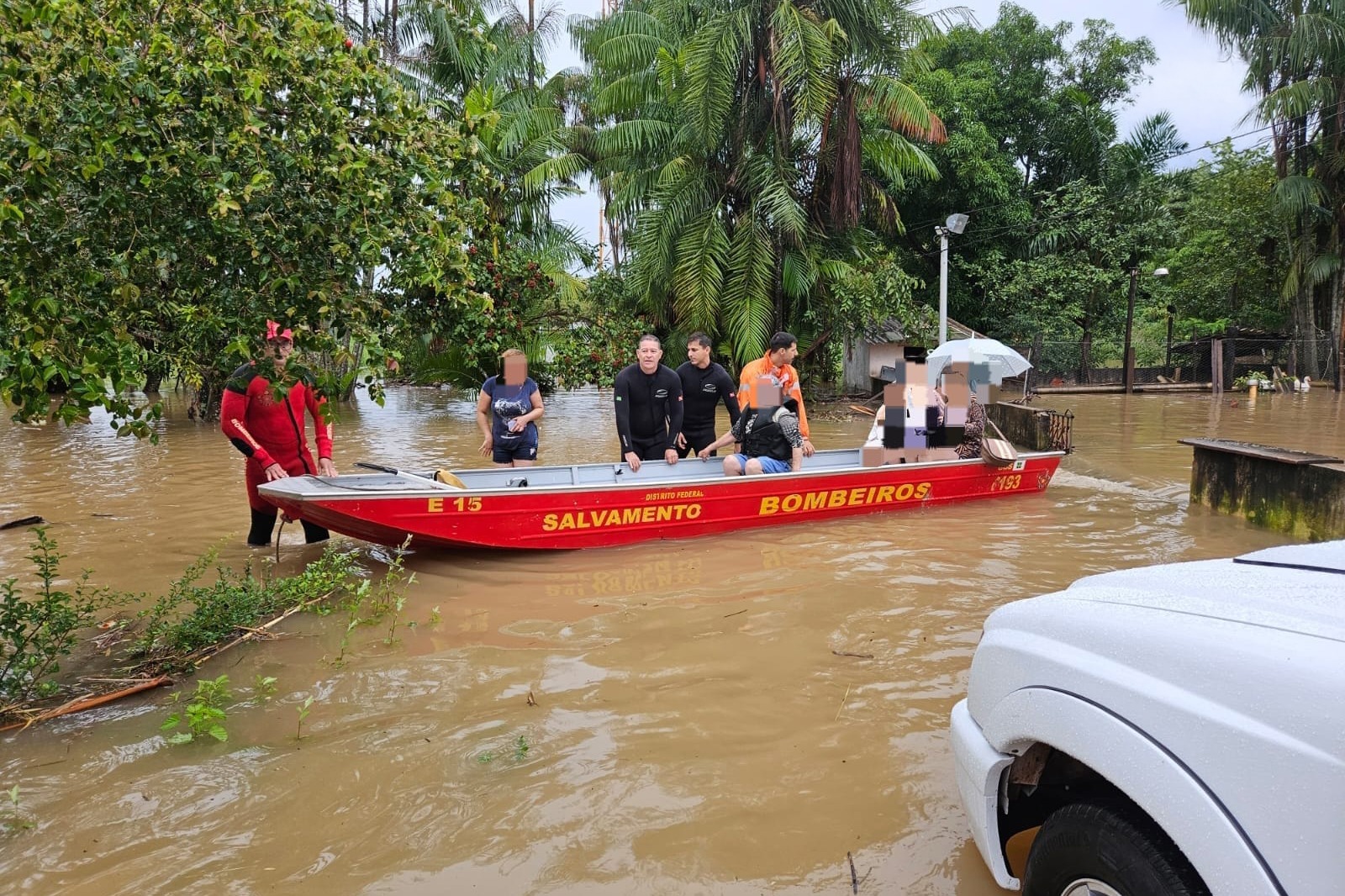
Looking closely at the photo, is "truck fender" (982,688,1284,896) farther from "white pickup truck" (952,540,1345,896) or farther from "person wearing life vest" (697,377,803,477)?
"person wearing life vest" (697,377,803,477)

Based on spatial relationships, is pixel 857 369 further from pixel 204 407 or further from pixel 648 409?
pixel 648 409

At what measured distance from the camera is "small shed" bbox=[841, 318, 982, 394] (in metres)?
22.3

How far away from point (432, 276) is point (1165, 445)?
14004 millimetres

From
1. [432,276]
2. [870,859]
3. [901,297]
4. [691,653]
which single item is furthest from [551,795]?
[901,297]

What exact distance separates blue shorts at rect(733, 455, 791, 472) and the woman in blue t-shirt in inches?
76.5

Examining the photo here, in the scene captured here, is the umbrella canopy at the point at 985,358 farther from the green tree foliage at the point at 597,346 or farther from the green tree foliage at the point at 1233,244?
the green tree foliage at the point at 1233,244

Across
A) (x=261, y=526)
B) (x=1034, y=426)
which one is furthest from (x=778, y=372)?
(x=1034, y=426)

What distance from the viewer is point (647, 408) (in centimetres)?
818

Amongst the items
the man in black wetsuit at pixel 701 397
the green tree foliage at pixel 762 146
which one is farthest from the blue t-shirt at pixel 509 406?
the green tree foliage at pixel 762 146

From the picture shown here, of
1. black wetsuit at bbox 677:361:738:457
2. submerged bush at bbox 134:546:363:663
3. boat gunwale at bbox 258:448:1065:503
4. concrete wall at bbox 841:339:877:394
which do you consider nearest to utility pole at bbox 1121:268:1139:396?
concrete wall at bbox 841:339:877:394

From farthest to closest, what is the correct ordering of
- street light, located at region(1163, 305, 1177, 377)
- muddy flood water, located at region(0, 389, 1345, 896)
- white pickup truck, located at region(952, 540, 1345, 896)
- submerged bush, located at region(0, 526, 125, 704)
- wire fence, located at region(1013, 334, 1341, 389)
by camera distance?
1. street light, located at region(1163, 305, 1177, 377)
2. wire fence, located at region(1013, 334, 1341, 389)
3. submerged bush, located at region(0, 526, 125, 704)
4. muddy flood water, located at region(0, 389, 1345, 896)
5. white pickup truck, located at region(952, 540, 1345, 896)

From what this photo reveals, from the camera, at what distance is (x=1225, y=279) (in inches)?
1133

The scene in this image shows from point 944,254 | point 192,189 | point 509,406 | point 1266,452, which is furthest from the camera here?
point 944,254

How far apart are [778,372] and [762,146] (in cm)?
1166
